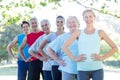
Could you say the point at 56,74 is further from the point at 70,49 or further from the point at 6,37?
→ the point at 6,37

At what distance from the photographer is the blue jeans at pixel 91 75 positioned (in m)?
4.98

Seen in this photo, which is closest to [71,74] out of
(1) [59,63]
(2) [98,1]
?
(1) [59,63]

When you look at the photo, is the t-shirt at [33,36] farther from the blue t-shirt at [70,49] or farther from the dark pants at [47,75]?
the blue t-shirt at [70,49]

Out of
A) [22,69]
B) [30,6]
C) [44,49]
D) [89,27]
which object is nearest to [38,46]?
[44,49]

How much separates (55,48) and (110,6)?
604 centimetres

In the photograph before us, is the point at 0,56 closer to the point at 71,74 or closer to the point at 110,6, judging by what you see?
the point at 110,6

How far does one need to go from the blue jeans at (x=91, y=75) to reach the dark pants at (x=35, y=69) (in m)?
2.14

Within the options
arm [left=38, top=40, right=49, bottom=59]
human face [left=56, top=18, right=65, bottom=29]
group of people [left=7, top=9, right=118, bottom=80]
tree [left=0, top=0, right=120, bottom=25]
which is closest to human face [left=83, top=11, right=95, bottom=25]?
group of people [left=7, top=9, right=118, bottom=80]

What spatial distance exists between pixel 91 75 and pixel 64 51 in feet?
1.71

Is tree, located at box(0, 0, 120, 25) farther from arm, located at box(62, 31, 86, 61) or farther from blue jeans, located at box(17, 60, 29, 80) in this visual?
arm, located at box(62, 31, 86, 61)

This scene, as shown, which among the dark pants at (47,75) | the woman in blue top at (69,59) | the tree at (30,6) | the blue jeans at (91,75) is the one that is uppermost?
the tree at (30,6)

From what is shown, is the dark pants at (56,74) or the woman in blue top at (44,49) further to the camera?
the woman in blue top at (44,49)

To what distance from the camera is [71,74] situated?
17.9 ft

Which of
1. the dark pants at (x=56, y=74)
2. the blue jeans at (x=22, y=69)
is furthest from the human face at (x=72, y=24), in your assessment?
the blue jeans at (x=22, y=69)
